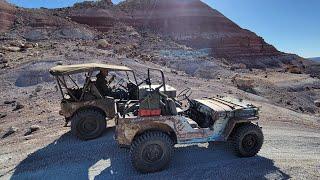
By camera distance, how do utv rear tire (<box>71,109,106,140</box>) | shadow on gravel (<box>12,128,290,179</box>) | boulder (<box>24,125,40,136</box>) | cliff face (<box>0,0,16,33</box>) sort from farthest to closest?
cliff face (<box>0,0,16,33</box>) < boulder (<box>24,125,40,136</box>) < utv rear tire (<box>71,109,106,140</box>) < shadow on gravel (<box>12,128,290,179</box>)

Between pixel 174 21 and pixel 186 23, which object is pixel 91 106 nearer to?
pixel 174 21

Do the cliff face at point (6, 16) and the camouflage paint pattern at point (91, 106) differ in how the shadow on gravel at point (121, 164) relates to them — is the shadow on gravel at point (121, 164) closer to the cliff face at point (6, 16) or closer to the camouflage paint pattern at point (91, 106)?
the camouflage paint pattern at point (91, 106)

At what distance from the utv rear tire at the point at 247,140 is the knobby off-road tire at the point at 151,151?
182 cm

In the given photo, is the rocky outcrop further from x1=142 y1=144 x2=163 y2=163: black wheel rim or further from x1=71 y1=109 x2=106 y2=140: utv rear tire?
x1=142 y1=144 x2=163 y2=163: black wheel rim

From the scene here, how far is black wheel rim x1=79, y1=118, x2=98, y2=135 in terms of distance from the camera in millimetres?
10852

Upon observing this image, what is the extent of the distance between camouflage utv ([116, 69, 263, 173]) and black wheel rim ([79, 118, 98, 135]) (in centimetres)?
243

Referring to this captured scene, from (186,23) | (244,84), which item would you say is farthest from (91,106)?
(186,23)

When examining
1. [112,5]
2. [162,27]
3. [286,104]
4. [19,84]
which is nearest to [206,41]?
[162,27]

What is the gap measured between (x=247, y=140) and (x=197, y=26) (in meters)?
65.9

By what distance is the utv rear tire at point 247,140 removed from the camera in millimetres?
9078

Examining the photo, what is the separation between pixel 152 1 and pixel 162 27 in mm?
9640

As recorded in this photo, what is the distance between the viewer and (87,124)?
10.9 metres

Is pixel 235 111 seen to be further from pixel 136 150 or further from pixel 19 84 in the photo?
pixel 19 84

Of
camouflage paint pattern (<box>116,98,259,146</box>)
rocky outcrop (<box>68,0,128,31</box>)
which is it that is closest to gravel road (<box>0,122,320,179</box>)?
camouflage paint pattern (<box>116,98,259,146</box>)
